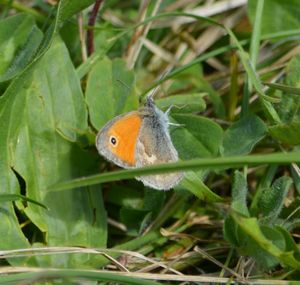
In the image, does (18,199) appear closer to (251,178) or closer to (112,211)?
(112,211)

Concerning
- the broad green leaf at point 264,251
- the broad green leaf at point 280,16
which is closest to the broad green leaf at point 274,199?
the broad green leaf at point 264,251

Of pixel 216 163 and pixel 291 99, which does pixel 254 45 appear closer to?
pixel 291 99

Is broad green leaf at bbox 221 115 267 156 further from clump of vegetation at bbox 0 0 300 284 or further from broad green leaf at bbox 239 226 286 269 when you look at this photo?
broad green leaf at bbox 239 226 286 269

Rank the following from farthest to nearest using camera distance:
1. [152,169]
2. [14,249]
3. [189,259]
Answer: [189,259], [14,249], [152,169]

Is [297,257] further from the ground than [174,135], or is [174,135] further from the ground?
[174,135]

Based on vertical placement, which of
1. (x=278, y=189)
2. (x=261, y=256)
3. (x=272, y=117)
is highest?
(x=272, y=117)

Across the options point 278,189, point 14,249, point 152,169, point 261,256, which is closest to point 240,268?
point 261,256

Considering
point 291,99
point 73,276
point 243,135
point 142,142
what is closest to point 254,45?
point 291,99

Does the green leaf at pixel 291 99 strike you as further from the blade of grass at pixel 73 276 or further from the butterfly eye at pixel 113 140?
the blade of grass at pixel 73 276
